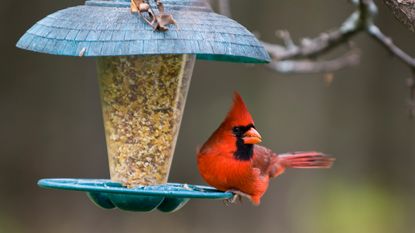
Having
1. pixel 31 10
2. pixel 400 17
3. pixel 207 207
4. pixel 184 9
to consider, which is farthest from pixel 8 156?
pixel 400 17

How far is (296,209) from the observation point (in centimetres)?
688

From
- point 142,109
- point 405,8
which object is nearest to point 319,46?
point 142,109

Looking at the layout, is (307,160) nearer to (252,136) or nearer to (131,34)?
(252,136)

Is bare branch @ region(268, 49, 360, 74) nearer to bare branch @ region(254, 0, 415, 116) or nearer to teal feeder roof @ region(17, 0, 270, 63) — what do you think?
bare branch @ region(254, 0, 415, 116)

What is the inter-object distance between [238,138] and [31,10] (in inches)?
157

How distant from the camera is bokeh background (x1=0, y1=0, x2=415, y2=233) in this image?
22.9ft

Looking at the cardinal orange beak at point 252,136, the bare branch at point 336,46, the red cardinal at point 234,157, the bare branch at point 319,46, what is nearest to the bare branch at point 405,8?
the red cardinal at point 234,157

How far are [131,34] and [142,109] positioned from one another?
499mm

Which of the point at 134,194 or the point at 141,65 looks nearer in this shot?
the point at 134,194

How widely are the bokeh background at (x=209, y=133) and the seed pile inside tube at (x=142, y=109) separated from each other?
3694mm

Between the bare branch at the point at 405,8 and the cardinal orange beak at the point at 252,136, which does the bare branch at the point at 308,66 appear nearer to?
the cardinal orange beak at the point at 252,136

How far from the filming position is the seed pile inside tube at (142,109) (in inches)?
124

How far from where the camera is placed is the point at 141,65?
3123mm

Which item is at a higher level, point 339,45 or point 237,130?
point 339,45
